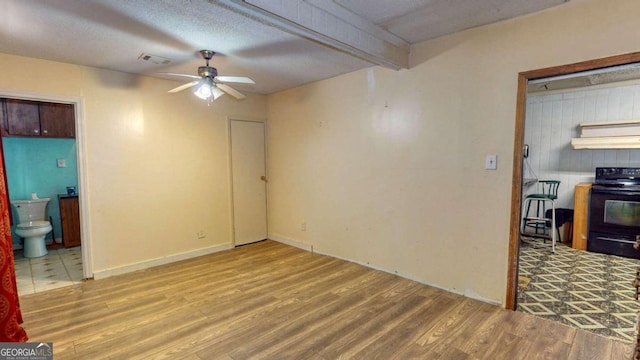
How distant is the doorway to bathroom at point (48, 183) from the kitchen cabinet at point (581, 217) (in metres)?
6.66

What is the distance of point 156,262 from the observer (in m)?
3.80

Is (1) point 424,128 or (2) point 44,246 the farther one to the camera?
(2) point 44,246

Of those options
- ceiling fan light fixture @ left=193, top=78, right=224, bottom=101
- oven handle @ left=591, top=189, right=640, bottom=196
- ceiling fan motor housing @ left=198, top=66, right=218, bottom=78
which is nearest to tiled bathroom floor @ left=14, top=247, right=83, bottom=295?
ceiling fan light fixture @ left=193, top=78, right=224, bottom=101

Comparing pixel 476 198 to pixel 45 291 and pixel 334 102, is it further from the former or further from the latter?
pixel 45 291

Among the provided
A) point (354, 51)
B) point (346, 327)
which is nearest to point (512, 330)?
point (346, 327)

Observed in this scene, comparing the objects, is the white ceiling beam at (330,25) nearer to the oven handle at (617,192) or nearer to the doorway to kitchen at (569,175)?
the doorway to kitchen at (569,175)

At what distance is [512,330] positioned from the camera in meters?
2.30

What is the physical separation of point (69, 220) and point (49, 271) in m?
1.18

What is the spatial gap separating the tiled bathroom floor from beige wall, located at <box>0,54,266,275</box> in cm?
38

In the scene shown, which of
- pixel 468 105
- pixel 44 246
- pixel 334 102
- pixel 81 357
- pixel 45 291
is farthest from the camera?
pixel 44 246

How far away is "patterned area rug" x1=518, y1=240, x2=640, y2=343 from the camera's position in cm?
240

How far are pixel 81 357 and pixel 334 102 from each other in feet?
11.1

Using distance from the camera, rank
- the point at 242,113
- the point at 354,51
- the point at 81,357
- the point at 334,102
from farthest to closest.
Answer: the point at 242,113 → the point at 334,102 → the point at 354,51 → the point at 81,357

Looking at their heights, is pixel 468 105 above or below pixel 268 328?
above
